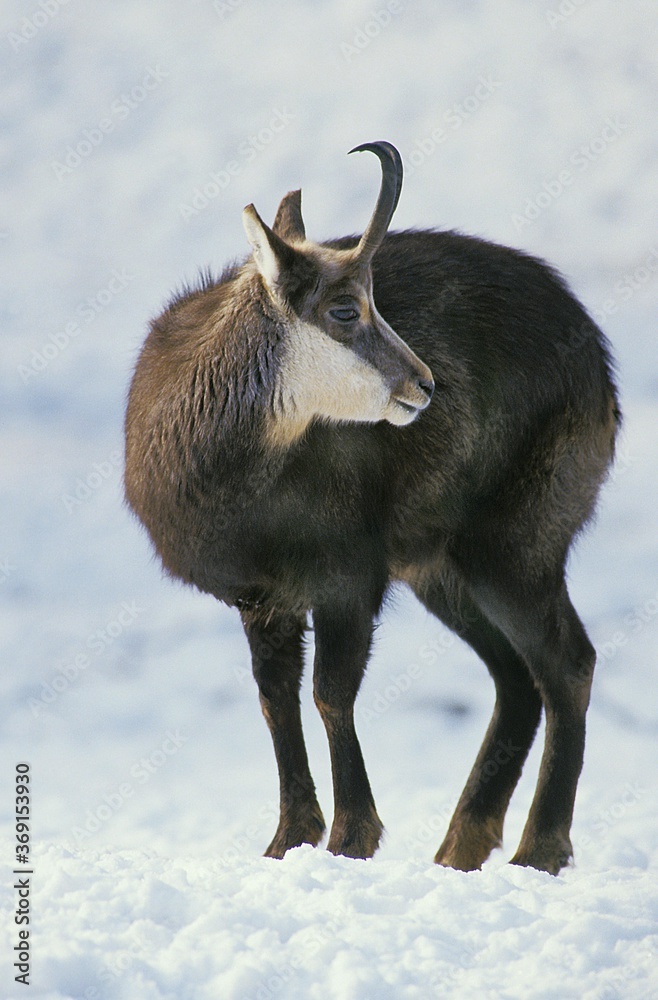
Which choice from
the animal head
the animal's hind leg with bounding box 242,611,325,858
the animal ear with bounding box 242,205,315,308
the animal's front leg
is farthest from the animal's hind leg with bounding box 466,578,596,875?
the animal ear with bounding box 242,205,315,308

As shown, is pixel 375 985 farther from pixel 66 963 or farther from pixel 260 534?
pixel 260 534

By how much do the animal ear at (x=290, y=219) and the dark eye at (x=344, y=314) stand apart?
71 centimetres

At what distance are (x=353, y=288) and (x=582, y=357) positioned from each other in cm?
158

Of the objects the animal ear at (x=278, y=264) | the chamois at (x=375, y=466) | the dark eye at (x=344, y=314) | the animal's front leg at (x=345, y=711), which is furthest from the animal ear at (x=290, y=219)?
the animal's front leg at (x=345, y=711)

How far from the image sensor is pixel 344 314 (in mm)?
7020

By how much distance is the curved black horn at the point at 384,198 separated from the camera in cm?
697

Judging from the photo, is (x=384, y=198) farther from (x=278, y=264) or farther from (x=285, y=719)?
(x=285, y=719)

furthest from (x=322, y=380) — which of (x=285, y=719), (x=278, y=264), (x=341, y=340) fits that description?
(x=285, y=719)

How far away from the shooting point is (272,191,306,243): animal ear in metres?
7.61

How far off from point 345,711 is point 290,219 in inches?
101

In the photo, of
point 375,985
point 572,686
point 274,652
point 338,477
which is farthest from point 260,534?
point 375,985

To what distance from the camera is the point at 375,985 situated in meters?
5.35

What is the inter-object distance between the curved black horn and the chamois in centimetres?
1

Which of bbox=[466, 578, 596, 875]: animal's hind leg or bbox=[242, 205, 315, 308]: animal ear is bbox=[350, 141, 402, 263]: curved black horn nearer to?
bbox=[242, 205, 315, 308]: animal ear
